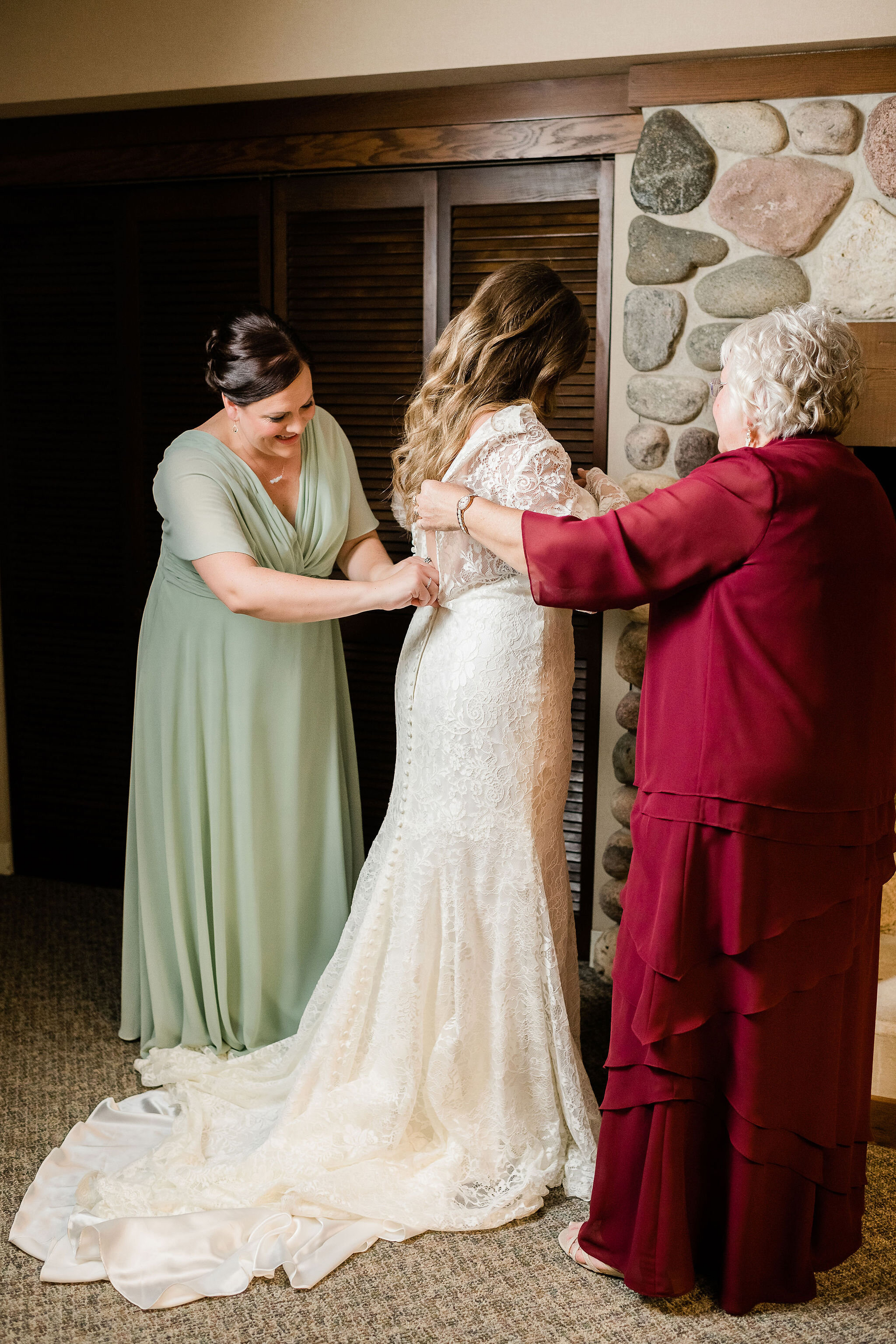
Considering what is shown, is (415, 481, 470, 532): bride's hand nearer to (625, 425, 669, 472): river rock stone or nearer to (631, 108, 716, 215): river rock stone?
(625, 425, 669, 472): river rock stone

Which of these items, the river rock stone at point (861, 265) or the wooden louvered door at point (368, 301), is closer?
the river rock stone at point (861, 265)

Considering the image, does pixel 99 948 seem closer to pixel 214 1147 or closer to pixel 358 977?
pixel 214 1147

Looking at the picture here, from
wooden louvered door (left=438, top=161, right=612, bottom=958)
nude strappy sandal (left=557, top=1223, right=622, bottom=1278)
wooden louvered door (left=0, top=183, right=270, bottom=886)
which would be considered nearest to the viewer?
nude strappy sandal (left=557, top=1223, right=622, bottom=1278)

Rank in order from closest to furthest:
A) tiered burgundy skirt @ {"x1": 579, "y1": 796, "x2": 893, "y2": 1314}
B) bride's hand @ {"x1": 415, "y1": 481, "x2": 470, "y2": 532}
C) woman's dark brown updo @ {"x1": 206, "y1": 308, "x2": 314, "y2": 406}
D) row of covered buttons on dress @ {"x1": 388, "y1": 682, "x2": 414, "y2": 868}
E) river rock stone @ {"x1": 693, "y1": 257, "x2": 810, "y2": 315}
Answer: tiered burgundy skirt @ {"x1": 579, "y1": 796, "x2": 893, "y2": 1314}, bride's hand @ {"x1": 415, "y1": 481, "x2": 470, "y2": 532}, row of covered buttons on dress @ {"x1": 388, "y1": 682, "x2": 414, "y2": 868}, woman's dark brown updo @ {"x1": 206, "y1": 308, "x2": 314, "y2": 406}, river rock stone @ {"x1": 693, "y1": 257, "x2": 810, "y2": 315}

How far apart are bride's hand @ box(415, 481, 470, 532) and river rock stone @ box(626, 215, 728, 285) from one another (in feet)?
3.53

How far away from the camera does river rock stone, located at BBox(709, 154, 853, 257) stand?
2.30 metres

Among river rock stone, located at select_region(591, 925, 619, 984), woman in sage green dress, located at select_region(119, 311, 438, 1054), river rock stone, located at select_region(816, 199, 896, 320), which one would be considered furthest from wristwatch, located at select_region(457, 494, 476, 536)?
river rock stone, located at select_region(591, 925, 619, 984)

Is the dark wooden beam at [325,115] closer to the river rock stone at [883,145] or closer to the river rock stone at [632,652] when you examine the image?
the river rock stone at [883,145]

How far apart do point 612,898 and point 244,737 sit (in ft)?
3.53

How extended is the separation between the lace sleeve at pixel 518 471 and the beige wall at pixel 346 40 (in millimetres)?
1181

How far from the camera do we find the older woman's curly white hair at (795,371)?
1.46 meters

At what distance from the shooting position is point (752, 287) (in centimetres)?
237

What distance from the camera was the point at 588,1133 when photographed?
1917 mm

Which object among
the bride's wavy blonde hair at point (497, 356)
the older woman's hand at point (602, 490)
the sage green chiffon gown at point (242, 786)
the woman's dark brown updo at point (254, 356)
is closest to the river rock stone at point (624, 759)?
the sage green chiffon gown at point (242, 786)
